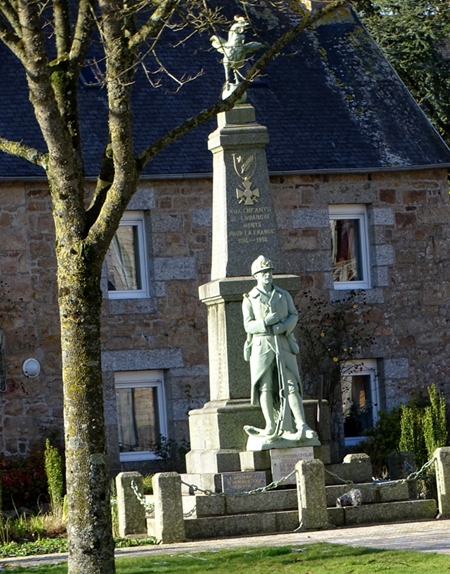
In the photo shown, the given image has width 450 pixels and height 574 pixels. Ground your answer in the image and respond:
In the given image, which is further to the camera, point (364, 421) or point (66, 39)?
point (364, 421)

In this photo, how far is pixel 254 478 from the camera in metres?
12.8

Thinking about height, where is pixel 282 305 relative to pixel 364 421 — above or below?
above

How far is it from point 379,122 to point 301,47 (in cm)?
203

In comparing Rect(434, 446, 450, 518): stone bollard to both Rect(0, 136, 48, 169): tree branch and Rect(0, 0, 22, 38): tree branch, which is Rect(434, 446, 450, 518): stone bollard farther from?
Rect(0, 0, 22, 38): tree branch

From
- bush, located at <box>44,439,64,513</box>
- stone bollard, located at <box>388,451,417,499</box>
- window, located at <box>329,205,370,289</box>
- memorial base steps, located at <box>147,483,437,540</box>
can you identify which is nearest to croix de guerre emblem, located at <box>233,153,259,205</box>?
memorial base steps, located at <box>147,483,437,540</box>

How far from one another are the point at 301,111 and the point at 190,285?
356cm

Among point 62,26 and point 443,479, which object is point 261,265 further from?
point 62,26

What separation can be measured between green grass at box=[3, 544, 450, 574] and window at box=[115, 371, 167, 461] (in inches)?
339

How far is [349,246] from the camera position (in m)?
20.9

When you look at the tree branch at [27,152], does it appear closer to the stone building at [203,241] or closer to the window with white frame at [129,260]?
the stone building at [203,241]

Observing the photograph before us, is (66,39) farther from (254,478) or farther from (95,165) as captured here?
(95,165)

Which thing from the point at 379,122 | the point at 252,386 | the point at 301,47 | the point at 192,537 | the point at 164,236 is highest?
the point at 301,47

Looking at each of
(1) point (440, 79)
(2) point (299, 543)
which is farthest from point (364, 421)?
(2) point (299, 543)

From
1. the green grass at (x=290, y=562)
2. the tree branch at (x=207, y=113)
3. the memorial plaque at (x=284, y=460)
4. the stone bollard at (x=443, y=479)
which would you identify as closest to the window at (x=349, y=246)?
the stone bollard at (x=443, y=479)
